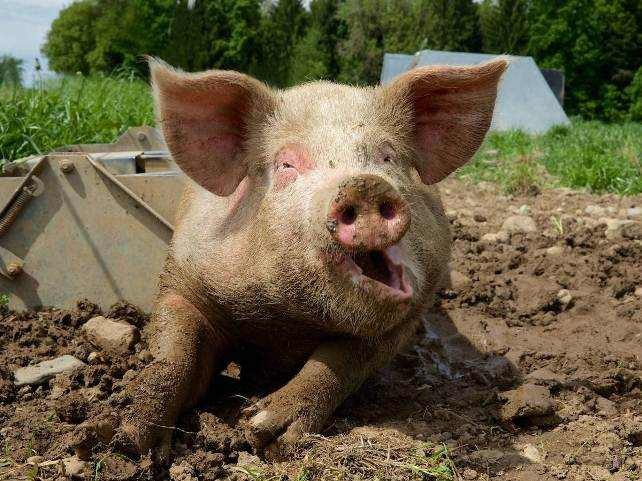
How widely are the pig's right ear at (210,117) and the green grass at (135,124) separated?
3.01 m

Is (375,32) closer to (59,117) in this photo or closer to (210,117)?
(59,117)

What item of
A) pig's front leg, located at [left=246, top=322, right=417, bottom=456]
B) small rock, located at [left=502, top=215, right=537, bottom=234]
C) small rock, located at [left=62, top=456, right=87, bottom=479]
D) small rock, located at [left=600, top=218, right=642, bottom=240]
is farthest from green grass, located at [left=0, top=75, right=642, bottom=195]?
small rock, located at [left=62, top=456, right=87, bottom=479]

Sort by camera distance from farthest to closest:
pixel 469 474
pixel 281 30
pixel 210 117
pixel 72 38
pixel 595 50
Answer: pixel 72 38, pixel 281 30, pixel 595 50, pixel 210 117, pixel 469 474

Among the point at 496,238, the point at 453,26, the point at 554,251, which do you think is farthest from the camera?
the point at 453,26

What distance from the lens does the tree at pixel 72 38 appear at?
157 feet

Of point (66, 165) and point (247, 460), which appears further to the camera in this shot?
point (66, 165)

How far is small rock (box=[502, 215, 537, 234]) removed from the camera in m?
6.37

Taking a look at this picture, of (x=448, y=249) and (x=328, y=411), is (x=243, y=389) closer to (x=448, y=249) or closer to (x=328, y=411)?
(x=328, y=411)

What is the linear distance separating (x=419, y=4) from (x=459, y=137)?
43077 mm

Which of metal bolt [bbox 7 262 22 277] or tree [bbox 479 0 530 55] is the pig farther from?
tree [bbox 479 0 530 55]

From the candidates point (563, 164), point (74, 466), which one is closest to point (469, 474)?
point (74, 466)

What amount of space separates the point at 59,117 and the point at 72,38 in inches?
1780

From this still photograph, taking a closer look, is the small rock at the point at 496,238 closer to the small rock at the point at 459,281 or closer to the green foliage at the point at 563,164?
the small rock at the point at 459,281

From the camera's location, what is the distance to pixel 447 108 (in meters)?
3.61
